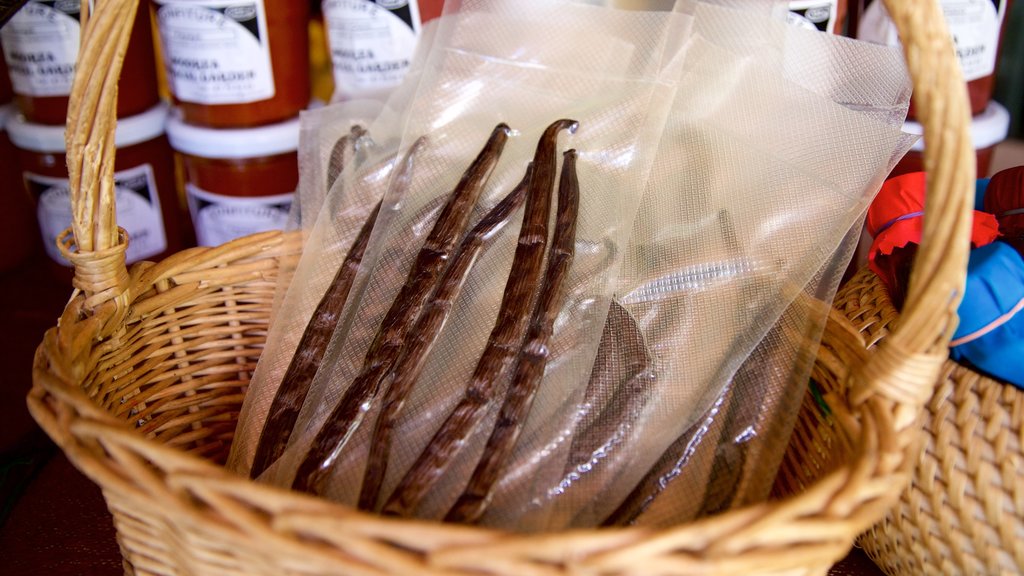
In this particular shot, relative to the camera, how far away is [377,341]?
0.37m

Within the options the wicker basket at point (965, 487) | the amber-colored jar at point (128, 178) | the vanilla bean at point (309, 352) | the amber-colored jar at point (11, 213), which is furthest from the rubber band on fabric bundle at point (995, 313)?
the amber-colored jar at point (11, 213)

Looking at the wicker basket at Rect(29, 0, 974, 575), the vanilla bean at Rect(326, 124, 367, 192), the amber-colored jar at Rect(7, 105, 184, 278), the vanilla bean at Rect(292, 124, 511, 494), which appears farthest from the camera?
the amber-colored jar at Rect(7, 105, 184, 278)

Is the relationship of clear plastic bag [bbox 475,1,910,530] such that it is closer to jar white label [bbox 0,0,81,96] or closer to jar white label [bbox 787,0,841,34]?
jar white label [bbox 787,0,841,34]

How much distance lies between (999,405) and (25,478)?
53 cm

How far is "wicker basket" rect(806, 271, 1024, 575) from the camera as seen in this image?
303 millimetres

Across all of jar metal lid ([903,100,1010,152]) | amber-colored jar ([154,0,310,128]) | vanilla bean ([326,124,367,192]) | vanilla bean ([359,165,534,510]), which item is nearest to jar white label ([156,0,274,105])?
amber-colored jar ([154,0,310,128])

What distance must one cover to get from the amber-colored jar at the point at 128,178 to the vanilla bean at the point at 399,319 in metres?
Result: 0.30

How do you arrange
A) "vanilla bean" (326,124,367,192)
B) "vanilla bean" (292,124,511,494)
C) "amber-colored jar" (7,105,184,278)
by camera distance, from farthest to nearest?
"amber-colored jar" (7,105,184,278)
"vanilla bean" (326,124,367,192)
"vanilla bean" (292,124,511,494)

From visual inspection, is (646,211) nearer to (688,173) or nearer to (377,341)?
(688,173)

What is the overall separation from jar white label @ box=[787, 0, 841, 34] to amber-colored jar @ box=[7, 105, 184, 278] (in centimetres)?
47

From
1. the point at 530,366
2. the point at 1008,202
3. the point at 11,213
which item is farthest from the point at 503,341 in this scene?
the point at 11,213

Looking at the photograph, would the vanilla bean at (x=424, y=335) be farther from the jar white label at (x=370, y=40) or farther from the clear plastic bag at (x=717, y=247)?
the jar white label at (x=370, y=40)

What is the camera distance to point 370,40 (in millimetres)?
536

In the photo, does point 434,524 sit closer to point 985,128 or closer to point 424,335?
point 424,335
